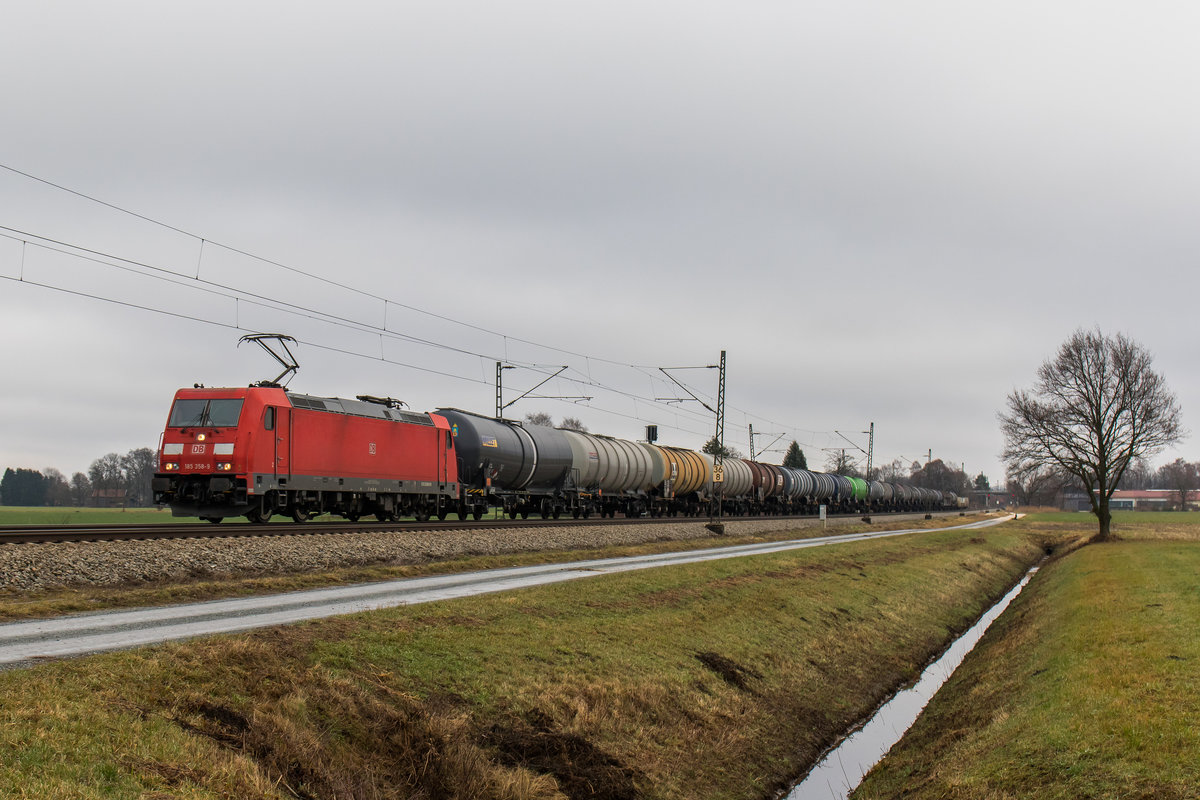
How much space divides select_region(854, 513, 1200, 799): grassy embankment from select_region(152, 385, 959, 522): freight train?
1926 cm

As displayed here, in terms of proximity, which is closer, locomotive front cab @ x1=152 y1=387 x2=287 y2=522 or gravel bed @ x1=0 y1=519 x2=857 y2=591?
gravel bed @ x1=0 y1=519 x2=857 y2=591

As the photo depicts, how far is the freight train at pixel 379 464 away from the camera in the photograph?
26.2 metres

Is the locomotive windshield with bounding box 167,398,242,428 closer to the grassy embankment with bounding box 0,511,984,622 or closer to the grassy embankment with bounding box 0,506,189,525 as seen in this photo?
the grassy embankment with bounding box 0,511,984,622

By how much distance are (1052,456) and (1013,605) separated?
25.6 m

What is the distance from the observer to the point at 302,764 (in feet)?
29.0

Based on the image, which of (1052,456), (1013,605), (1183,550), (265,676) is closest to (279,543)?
(265,676)

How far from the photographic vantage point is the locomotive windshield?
26141 millimetres

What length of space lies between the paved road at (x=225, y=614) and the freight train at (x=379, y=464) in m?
8.56

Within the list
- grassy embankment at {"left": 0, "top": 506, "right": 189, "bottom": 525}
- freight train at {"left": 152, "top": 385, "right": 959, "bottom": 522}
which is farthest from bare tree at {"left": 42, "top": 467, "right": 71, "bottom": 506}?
freight train at {"left": 152, "top": 385, "right": 959, "bottom": 522}

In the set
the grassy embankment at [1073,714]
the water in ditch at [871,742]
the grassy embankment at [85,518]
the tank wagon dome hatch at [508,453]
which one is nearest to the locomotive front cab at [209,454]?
the tank wagon dome hatch at [508,453]

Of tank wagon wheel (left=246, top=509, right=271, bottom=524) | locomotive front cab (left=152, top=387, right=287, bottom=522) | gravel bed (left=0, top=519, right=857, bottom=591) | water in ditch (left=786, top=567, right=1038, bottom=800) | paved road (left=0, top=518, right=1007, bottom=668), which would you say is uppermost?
locomotive front cab (left=152, top=387, right=287, bottom=522)

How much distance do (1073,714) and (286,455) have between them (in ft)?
73.2

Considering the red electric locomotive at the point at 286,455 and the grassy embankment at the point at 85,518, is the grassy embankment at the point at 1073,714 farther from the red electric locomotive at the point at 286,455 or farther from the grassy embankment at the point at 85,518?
the grassy embankment at the point at 85,518

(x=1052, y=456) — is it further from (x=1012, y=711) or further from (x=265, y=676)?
(x=265, y=676)
